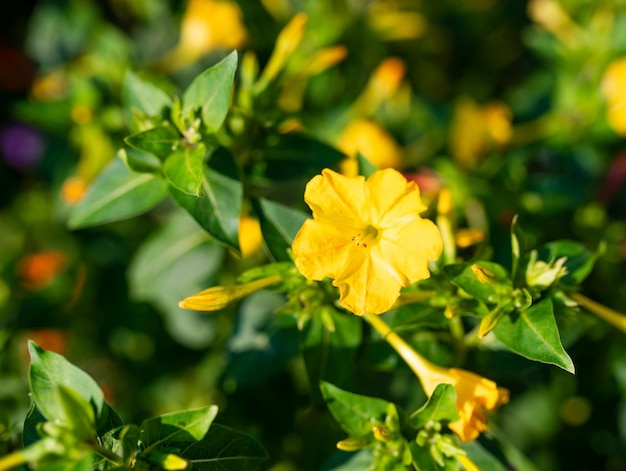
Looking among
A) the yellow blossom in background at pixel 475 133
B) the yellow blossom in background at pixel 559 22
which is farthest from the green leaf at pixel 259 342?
the yellow blossom in background at pixel 559 22


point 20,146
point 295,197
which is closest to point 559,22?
point 295,197

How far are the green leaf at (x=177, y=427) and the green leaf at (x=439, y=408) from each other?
44 centimetres

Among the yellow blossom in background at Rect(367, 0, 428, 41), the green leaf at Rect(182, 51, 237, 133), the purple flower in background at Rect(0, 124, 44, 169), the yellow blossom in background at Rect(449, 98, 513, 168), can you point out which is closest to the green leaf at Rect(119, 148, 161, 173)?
the green leaf at Rect(182, 51, 237, 133)

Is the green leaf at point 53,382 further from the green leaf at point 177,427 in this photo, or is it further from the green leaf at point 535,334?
the green leaf at point 535,334

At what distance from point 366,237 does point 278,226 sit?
25 centimetres

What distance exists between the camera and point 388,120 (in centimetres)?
259

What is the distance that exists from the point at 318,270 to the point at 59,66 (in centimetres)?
196

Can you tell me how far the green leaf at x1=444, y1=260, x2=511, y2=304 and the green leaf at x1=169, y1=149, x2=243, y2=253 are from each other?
47cm

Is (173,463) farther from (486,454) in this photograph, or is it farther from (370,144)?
(370,144)

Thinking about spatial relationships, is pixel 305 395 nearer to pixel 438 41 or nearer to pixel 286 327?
pixel 286 327

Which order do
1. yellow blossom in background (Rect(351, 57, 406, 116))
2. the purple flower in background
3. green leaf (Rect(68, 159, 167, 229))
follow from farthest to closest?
1. the purple flower in background
2. yellow blossom in background (Rect(351, 57, 406, 116))
3. green leaf (Rect(68, 159, 167, 229))

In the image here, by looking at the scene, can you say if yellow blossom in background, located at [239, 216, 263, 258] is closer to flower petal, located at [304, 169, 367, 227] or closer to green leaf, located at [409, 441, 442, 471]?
flower petal, located at [304, 169, 367, 227]

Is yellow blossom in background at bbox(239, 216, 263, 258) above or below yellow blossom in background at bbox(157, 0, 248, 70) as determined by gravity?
below

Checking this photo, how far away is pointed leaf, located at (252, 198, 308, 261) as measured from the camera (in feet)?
4.87
